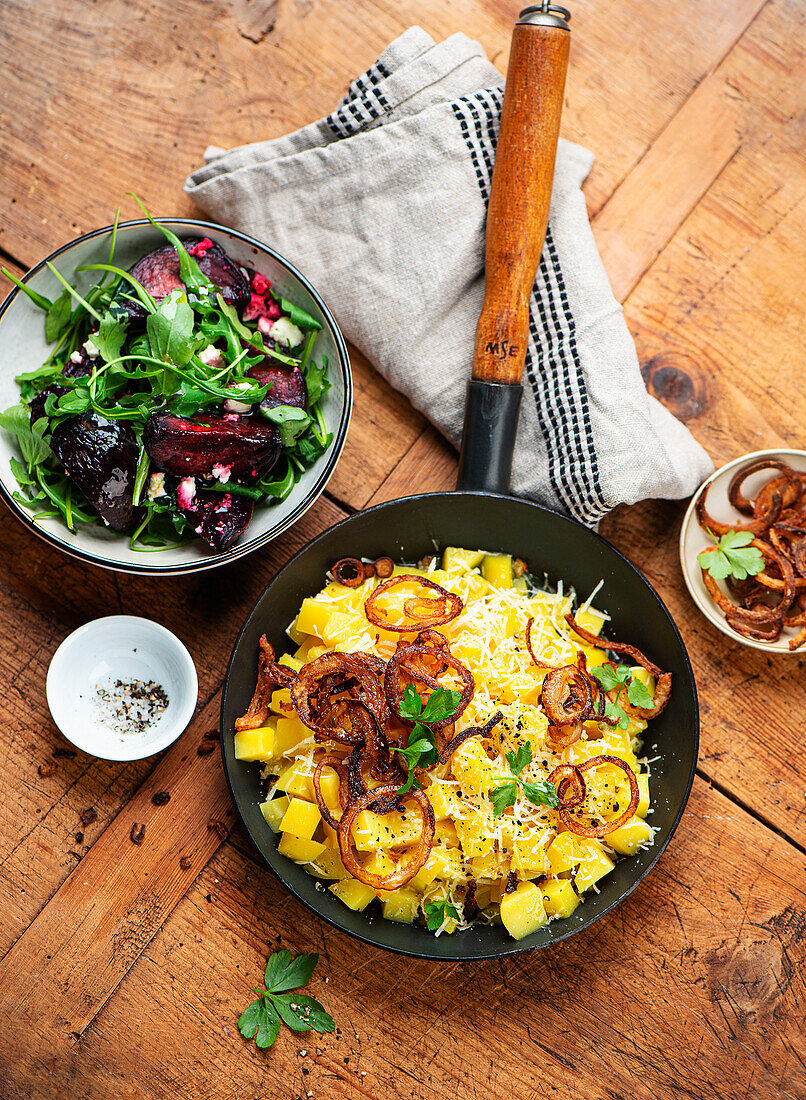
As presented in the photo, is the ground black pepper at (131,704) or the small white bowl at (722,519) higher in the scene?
the small white bowl at (722,519)

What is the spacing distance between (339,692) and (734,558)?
3.51ft

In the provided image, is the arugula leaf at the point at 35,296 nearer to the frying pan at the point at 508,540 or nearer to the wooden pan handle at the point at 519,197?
the frying pan at the point at 508,540

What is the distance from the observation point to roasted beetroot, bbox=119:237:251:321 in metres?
1.82

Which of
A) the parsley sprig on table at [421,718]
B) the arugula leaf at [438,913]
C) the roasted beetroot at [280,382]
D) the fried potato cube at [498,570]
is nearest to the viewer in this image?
the parsley sprig on table at [421,718]

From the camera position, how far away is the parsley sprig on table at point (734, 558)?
1964 millimetres

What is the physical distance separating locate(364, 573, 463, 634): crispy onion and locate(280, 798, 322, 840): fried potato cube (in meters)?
0.44

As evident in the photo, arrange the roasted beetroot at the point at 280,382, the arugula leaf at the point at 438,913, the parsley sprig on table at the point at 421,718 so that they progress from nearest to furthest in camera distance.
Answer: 1. the parsley sprig on table at the point at 421,718
2. the arugula leaf at the point at 438,913
3. the roasted beetroot at the point at 280,382

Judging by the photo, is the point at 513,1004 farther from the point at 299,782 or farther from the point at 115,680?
the point at 115,680

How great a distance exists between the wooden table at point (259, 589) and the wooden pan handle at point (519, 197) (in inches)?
13.2

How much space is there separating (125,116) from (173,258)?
0.62m

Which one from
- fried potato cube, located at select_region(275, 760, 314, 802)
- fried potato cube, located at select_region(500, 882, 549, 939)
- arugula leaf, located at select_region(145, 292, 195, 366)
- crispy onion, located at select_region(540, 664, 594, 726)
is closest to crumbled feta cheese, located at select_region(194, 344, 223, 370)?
arugula leaf, located at select_region(145, 292, 195, 366)

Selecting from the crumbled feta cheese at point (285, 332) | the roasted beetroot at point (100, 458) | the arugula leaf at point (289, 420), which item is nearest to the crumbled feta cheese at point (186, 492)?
the roasted beetroot at point (100, 458)

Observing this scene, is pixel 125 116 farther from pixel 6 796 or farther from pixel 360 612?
pixel 6 796

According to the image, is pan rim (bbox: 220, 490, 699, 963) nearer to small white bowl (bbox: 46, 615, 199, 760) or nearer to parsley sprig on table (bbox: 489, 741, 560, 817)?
small white bowl (bbox: 46, 615, 199, 760)
